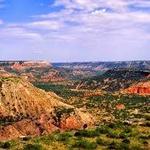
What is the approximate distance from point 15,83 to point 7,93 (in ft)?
21.5

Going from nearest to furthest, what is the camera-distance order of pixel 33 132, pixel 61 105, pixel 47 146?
pixel 47 146, pixel 33 132, pixel 61 105

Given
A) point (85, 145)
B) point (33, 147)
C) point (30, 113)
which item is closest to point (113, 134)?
point (85, 145)

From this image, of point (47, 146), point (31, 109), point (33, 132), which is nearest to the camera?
point (47, 146)

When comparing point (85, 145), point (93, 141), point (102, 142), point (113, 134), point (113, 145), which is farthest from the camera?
point (113, 134)

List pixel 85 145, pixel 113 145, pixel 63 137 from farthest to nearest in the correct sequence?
pixel 63 137, pixel 113 145, pixel 85 145

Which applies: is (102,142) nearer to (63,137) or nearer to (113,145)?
(113,145)

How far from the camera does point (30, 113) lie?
102938mm

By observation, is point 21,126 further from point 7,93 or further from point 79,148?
point 79,148

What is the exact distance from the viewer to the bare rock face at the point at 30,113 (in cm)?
8145

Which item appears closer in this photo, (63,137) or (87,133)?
(63,137)

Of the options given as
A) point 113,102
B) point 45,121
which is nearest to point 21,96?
point 45,121

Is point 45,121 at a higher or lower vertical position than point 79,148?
lower

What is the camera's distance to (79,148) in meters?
26.9

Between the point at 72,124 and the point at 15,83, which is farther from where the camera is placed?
the point at 15,83
